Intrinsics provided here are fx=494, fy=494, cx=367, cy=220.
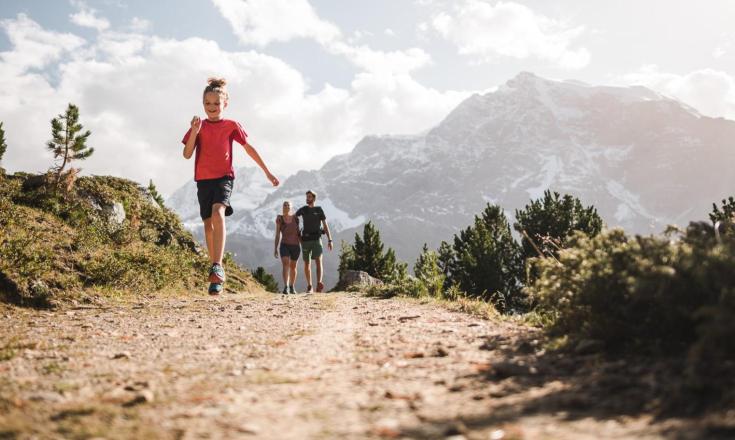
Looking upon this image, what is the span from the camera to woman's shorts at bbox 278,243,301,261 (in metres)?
13.3

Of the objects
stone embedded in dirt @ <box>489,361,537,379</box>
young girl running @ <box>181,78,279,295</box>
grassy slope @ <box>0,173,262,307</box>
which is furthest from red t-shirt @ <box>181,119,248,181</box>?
stone embedded in dirt @ <box>489,361,537,379</box>

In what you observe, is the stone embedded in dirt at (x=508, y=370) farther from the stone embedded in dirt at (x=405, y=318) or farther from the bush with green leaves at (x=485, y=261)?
the bush with green leaves at (x=485, y=261)

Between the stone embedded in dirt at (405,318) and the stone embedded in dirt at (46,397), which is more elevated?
the stone embedded in dirt at (46,397)

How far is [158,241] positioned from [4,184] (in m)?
3.51

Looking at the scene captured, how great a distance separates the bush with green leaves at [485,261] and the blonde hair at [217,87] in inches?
1511

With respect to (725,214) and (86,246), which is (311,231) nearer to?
(86,246)

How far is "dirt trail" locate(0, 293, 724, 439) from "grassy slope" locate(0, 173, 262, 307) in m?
2.30

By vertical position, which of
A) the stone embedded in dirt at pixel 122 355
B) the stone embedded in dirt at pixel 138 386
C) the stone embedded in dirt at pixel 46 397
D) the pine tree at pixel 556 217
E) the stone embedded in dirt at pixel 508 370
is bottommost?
the stone embedded in dirt at pixel 122 355

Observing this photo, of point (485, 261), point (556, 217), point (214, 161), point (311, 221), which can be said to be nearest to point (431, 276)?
point (214, 161)

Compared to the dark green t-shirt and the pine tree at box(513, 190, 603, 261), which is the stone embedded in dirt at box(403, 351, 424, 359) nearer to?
the dark green t-shirt

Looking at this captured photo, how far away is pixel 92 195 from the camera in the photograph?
11.3m

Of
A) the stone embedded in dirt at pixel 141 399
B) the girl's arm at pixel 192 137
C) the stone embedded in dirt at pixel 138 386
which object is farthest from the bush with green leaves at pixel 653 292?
the girl's arm at pixel 192 137

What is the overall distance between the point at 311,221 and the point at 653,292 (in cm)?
1112

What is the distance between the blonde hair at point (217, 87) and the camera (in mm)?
7200
